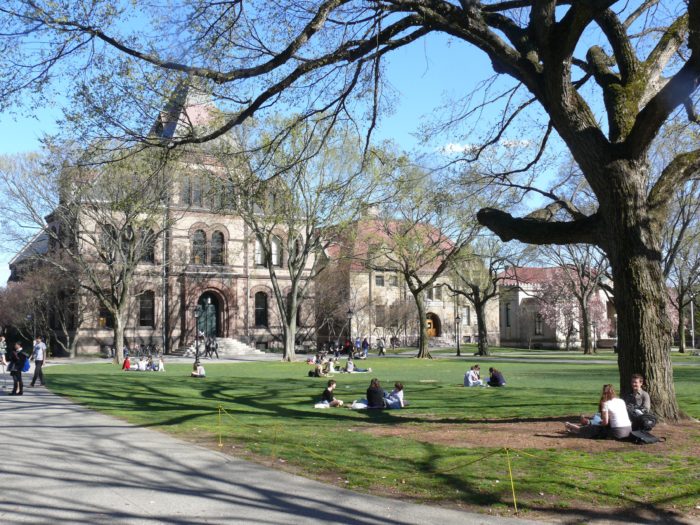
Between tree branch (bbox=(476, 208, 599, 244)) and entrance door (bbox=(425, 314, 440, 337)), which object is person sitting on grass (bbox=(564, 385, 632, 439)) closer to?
tree branch (bbox=(476, 208, 599, 244))

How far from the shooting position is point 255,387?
2195cm

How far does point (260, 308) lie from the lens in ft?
183

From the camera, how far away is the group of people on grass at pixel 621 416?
1041 centimetres

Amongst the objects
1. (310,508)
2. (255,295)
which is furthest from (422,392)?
(255,295)

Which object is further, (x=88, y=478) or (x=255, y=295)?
(x=255, y=295)

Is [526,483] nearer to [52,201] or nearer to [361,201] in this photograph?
[361,201]

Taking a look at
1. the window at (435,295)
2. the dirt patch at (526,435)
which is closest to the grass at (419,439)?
the dirt patch at (526,435)

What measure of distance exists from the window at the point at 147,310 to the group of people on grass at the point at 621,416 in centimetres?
4438

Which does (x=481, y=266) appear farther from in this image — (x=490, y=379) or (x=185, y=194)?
(x=490, y=379)

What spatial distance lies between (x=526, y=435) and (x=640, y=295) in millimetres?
3012

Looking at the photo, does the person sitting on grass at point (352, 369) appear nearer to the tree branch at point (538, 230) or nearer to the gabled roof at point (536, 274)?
the tree branch at point (538, 230)

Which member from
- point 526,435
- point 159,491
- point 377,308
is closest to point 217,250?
point 377,308

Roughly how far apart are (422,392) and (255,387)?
5.65 metres

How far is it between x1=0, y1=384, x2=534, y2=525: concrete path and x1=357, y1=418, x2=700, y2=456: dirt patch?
359cm
